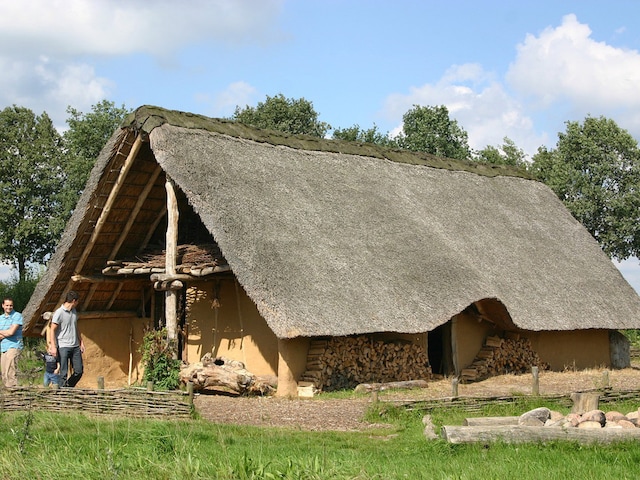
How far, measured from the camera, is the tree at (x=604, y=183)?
103ft

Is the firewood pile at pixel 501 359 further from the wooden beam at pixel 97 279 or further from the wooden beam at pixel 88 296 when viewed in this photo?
the wooden beam at pixel 88 296

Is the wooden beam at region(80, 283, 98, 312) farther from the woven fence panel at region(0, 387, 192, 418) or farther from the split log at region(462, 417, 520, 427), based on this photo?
the split log at region(462, 417, 520, 427)

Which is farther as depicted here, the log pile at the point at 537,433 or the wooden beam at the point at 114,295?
the wooden beam at the point at 114,295

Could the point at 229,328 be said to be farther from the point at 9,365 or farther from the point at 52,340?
the point at 9,365

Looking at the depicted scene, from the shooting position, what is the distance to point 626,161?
31547 mm

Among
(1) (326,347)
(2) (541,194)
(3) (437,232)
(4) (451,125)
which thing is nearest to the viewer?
(1) (326,347)

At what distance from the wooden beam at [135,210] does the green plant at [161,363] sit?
112 inches

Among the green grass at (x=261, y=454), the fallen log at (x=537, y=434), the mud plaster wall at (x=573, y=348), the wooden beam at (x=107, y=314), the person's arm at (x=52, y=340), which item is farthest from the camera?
the mud plaster wall at (x=573, y=348)

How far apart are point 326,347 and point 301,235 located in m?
2.06

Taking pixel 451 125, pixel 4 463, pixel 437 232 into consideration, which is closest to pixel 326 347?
pixel 437 232

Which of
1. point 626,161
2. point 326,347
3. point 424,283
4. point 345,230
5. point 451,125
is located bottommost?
point 326,347

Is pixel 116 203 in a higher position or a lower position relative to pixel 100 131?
lower

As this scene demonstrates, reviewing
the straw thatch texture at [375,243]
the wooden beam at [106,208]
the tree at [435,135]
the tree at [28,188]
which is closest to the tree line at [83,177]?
the tree at [28,188]

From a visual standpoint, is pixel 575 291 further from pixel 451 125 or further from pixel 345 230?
pixel 451 125
